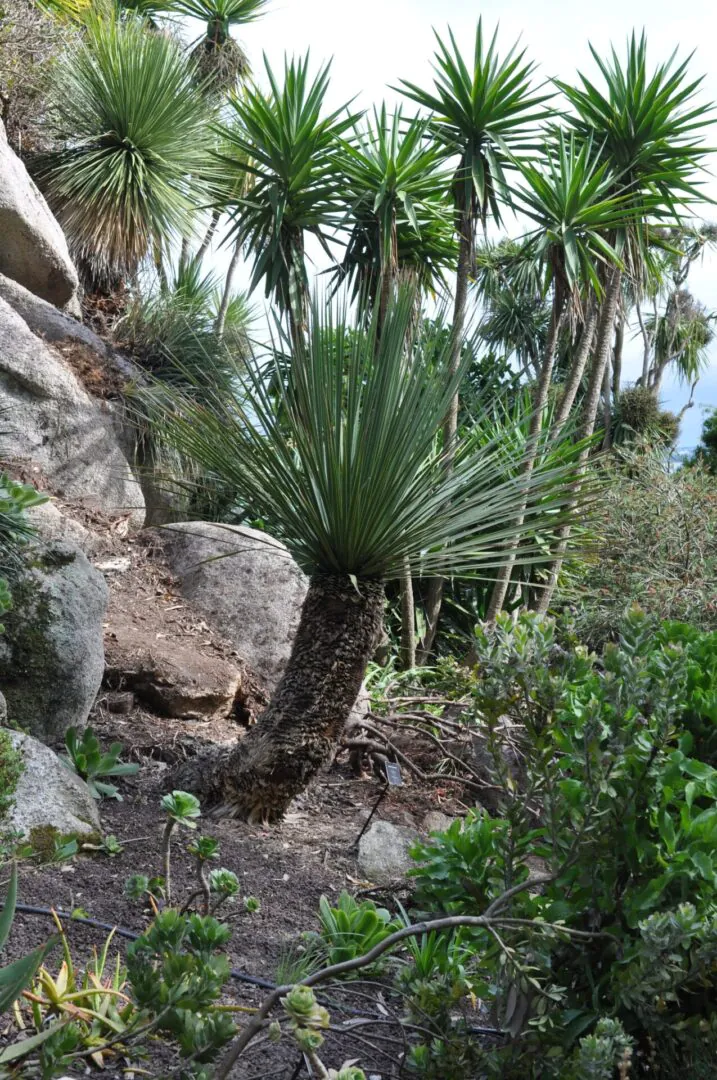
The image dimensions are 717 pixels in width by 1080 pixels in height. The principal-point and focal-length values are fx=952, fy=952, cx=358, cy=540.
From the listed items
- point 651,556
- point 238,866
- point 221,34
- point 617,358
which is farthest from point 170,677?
point 617,358

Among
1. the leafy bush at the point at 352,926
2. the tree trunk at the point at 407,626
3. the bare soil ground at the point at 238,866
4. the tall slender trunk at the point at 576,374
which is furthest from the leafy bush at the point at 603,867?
the tall slender trunk at the point at 576,374

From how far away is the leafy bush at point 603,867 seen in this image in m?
1.84

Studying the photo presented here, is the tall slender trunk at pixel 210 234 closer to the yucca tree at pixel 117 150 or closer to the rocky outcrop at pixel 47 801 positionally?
the yucca tree at pixel 117 150

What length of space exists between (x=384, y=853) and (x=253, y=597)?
307 centimetres

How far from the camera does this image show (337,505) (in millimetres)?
3787

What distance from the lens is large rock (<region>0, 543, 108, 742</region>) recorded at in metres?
4.18

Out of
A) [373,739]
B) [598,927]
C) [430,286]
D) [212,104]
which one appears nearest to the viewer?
[598,927]

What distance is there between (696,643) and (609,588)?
7.29m

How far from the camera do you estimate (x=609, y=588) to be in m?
9.79

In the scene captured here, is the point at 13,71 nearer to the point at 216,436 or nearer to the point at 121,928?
the point at 216,436

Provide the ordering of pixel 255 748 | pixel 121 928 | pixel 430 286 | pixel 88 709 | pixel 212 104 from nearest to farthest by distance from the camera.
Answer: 1. pixel 121 928
2. pixel 255 748
3. pixel 88 709
4. pixel 430 286
5. pixel 212 104

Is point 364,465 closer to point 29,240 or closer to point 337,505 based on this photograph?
point 337,505

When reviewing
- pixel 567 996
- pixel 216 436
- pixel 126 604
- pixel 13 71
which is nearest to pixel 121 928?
pixel 567 996

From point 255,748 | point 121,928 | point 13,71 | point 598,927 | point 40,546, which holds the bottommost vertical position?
point 121,928
